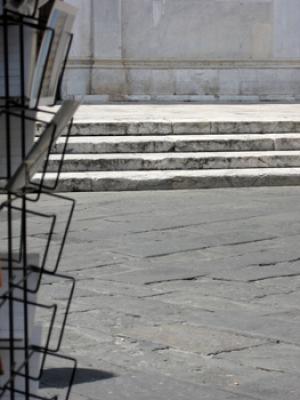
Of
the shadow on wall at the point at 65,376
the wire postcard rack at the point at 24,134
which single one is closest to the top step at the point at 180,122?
the shadow on wall at the point at 65,376

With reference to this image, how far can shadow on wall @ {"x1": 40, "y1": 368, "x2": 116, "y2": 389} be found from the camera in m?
3.68

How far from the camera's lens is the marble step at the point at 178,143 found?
400 inches

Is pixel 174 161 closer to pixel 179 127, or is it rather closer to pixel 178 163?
pixel 178 163

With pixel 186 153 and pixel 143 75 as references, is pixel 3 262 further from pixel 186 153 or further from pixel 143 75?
pixel 143 75

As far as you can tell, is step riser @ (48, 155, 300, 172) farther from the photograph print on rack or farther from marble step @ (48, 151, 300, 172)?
the photograph print on rack

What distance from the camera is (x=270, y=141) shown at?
1051cm

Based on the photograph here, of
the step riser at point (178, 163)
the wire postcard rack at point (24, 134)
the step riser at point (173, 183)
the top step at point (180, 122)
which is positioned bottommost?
the step riser at point (173, 183)

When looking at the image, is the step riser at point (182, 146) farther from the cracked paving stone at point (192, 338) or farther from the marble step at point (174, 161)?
the cracked paving stone at point (192, 338)

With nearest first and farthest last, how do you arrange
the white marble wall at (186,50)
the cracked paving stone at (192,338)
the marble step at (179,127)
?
the cracked paving stone at (192,338) < the marble step at (179,127) < the white marble wall at (186,50)

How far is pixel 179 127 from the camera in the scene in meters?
10.7

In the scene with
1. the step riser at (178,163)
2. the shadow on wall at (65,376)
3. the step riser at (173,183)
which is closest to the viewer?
the shadow on wall at (65,376)

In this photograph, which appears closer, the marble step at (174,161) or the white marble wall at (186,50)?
the marble step at (174,161)

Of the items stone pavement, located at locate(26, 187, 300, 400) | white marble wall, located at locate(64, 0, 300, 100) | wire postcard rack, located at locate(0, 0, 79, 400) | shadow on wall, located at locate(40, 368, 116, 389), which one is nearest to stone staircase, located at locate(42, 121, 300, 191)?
stone pavement, located at locate(26, 187, 300, 400)

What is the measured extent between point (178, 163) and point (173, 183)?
52 centimetres
